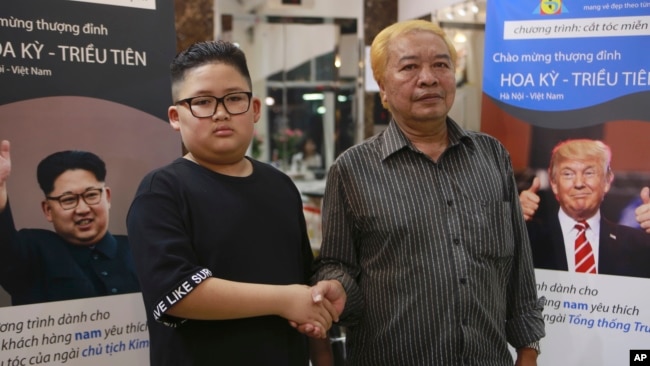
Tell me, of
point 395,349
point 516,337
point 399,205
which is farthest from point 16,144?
point 516,337

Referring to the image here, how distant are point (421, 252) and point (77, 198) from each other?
1.09m

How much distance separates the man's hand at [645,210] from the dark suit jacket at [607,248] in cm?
3

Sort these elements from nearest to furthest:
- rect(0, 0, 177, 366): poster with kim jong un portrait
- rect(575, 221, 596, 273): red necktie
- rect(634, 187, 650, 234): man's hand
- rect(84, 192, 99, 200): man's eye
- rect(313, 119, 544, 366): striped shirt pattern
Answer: rect(313, 119, 544, 366): striped shirt pattern
rect(0, 0, 177, 366): poster with kim jong un portrait
rect(84, 192, 99, 200): man's eye
rect(634, 187, 650, 234): man's hand
rect(575, 221, 596, 273): red necktie

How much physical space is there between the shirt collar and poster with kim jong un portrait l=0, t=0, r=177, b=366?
2.59 feet

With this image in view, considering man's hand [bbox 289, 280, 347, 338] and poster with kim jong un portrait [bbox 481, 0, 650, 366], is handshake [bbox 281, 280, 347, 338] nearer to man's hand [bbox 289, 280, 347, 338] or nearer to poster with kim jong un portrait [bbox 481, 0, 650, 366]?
man's hand [bbox 289, 280, 347, 338]

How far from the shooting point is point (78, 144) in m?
1.96

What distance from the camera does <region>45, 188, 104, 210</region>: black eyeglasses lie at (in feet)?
6.34

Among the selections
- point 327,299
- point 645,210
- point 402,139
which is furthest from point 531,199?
point 327,299

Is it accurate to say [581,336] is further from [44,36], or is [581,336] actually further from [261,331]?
[44,36]

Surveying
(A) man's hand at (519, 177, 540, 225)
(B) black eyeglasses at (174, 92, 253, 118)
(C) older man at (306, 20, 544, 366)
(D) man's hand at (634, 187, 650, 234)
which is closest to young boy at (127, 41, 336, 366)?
(B) black eyeglasses at (174, 92, 253, 118)

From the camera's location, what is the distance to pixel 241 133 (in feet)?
4.92

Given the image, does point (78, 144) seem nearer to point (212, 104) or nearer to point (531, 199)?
point (212, 104)

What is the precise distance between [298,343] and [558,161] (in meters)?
1.46

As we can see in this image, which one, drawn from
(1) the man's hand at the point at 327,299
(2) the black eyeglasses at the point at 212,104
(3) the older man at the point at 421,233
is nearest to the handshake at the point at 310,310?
(1) the man's hand at the point at 327,299
